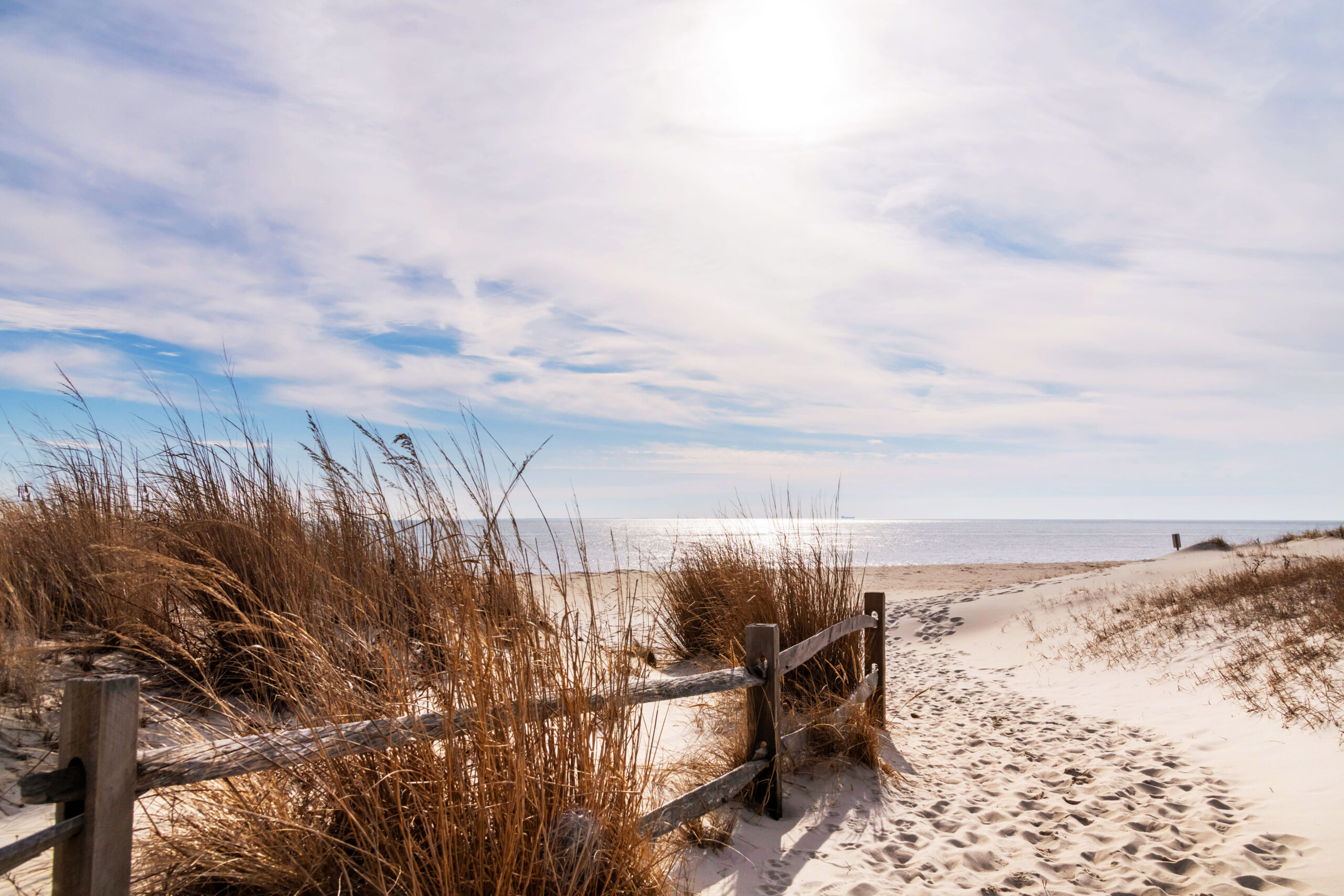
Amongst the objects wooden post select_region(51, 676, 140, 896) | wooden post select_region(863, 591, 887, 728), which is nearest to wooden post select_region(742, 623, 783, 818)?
wooden post select_region(863, 591, 887, 728)

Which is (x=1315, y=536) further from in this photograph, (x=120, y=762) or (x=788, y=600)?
(x=120, y=762)

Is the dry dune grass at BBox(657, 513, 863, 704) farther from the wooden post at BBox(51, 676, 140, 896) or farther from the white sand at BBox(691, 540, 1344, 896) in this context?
the wooden post at BBox(51, 676, 140, 896)

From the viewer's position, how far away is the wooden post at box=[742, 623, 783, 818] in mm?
3611

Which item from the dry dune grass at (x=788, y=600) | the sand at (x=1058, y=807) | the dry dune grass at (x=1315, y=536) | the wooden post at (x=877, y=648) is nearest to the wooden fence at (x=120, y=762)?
the sand at (x=1058, y=807)

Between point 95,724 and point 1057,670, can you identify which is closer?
point 95,724

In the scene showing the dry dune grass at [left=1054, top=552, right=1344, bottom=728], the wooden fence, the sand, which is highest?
the wooden fence

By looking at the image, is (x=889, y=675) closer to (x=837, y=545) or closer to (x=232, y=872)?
(x=837, y=545)

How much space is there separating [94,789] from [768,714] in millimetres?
2822

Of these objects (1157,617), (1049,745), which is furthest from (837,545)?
(1157,617)

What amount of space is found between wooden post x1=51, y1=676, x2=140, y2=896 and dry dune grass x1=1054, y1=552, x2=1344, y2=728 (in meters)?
6.80

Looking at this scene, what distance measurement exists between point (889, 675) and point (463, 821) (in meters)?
7.48

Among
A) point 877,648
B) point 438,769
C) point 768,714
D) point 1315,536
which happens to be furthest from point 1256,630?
point 1315,536

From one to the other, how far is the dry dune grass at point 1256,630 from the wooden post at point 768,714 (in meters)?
4.22

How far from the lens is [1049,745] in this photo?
5172 mm
